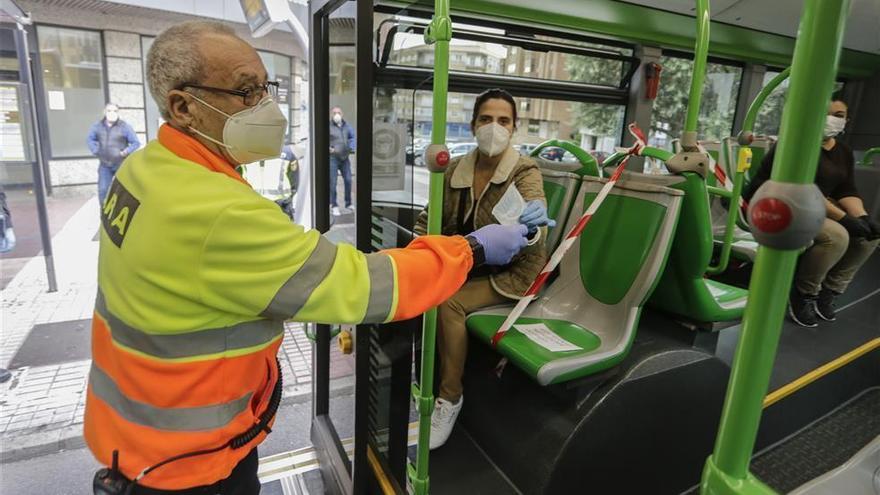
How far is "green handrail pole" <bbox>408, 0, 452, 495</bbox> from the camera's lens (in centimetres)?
122

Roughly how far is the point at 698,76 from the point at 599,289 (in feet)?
2.94

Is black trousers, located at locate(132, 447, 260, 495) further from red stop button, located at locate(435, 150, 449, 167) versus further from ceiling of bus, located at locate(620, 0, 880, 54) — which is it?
ceiling of bus, located at locate(620, 0, 880, 54)

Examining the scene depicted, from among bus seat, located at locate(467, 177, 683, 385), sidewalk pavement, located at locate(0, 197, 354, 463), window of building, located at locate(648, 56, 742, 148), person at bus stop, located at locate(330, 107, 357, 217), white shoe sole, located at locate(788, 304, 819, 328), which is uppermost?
window of building, located at locate(648, 56, 742, 148)

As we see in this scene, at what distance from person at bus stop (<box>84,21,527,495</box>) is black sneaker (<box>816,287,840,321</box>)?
121 inches

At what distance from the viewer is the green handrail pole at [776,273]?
0.48 meters

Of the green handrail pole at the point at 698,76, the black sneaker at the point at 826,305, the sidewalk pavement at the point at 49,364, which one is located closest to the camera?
the green handrail pole at the point at 698,76

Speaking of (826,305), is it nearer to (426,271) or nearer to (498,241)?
(498,241)

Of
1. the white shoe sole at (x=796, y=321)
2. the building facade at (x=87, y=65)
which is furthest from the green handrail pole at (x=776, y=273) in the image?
the building facade at (x=87, y=65)

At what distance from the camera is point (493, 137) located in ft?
6.46

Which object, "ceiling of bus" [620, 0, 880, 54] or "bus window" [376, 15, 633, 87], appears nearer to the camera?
"bus window" [376, 15, 633, 87]

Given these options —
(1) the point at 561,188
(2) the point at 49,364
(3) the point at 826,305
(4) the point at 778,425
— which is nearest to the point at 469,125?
(1) the point at 561,188

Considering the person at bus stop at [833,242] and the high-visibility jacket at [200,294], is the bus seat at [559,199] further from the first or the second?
the person at bus stop at [833,242]

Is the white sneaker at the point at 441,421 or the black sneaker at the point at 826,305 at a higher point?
the black sneaker at the point at 826,305

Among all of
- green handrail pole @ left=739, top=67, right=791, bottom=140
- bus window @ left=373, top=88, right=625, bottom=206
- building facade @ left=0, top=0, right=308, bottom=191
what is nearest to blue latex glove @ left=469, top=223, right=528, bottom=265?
bus window @ left=373, top=88, right=625, bottom=206
